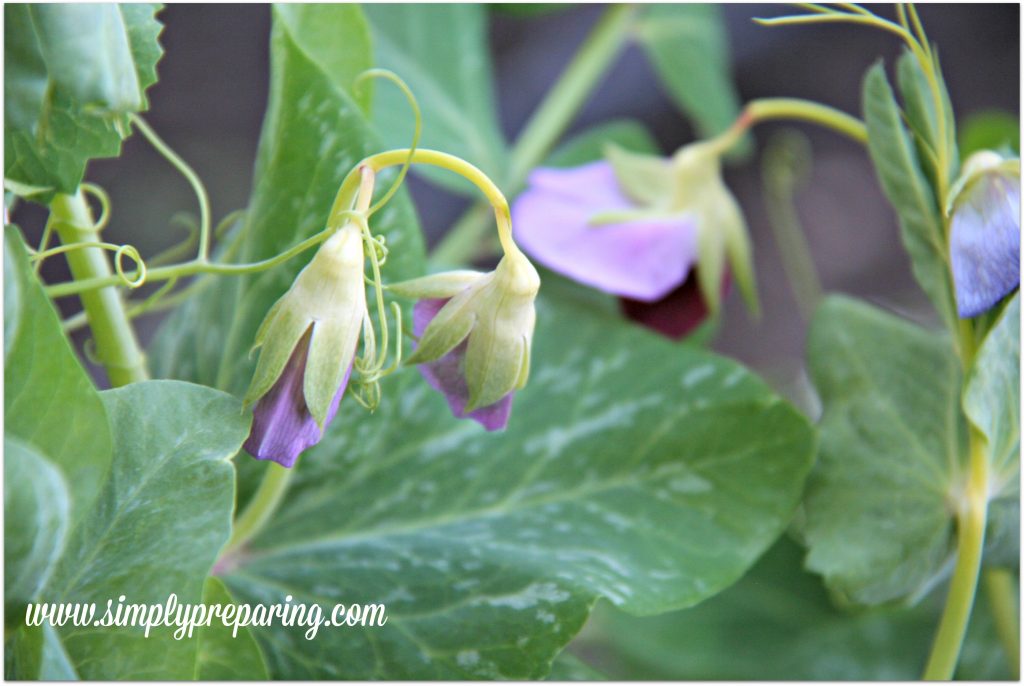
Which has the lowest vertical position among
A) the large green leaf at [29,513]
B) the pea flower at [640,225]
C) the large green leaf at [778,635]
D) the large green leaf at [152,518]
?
the large green leaf at [778,635]

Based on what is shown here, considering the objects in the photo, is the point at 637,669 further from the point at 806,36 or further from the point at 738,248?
the point at 806,36

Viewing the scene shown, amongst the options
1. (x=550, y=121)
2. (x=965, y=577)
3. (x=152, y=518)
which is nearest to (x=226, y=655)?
(x=152, y=518)

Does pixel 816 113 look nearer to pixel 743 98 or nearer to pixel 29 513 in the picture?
pixel 29 513

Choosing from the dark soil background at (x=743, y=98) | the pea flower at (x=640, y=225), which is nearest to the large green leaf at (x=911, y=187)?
the pea flower at (x=640, y=225)

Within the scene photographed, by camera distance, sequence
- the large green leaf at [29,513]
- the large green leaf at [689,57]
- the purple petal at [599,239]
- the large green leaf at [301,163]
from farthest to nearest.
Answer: the large green leaf at [689,57]
the purple petal at [599,239]
the large green leaf at [301,163]
the large green leaf at [29,513]

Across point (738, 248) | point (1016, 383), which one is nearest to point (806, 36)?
point (738, 248)

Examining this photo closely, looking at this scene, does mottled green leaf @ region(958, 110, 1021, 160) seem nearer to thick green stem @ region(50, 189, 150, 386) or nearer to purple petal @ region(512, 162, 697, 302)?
purple petal @ region(512, 162, 697, 302)

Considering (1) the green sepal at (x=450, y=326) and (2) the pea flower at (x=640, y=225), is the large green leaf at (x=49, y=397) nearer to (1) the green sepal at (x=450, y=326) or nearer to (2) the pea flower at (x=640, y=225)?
(1) the green sepal at (x=450, y=326)
